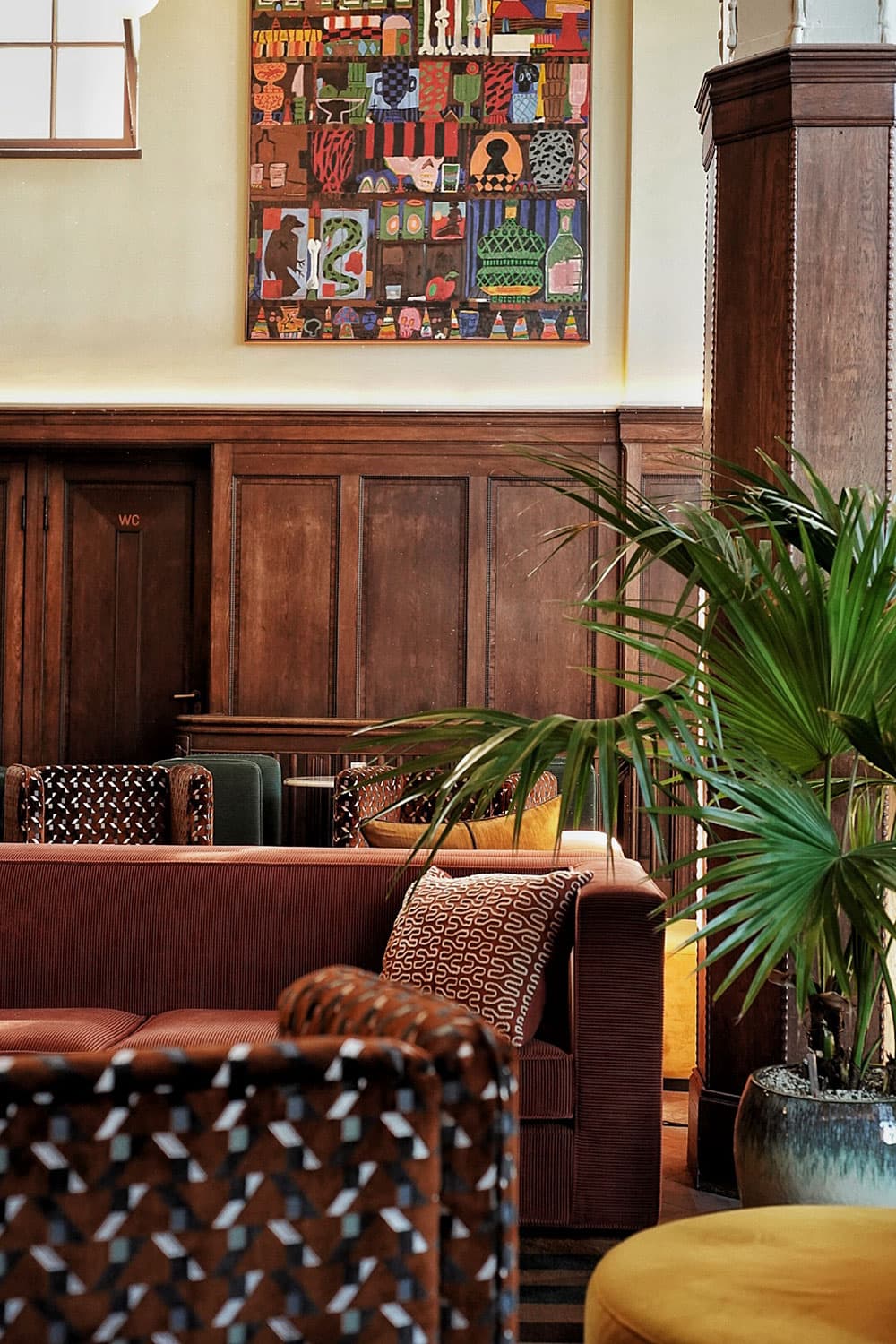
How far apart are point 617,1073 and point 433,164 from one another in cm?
571

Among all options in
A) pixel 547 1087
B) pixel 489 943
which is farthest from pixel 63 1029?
pixel 547 1087

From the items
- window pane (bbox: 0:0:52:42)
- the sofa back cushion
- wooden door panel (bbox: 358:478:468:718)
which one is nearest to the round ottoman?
the sofa back cushion

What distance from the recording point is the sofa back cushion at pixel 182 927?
3.17m

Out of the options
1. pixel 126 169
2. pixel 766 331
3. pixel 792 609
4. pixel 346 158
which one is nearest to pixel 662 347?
pixel 346 158

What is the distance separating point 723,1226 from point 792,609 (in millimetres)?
963

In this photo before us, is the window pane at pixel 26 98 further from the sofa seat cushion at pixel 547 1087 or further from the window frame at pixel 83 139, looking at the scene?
the sofa seat cushion at pixel 547 1087

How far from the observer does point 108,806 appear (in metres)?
4.39

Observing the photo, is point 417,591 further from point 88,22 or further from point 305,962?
point 305,962

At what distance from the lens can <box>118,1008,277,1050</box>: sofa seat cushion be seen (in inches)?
109

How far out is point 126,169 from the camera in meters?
7.50

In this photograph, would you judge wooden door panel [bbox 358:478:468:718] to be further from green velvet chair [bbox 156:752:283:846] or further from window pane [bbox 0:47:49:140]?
window pane [bbox 0:47:49:140]

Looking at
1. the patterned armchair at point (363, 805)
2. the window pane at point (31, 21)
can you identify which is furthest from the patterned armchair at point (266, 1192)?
the window pane at point (31, 21)

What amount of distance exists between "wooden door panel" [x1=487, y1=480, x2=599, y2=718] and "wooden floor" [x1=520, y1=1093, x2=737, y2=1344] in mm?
3859

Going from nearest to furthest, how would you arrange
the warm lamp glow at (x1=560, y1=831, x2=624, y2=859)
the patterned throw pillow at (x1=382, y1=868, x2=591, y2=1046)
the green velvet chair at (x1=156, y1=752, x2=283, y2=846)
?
the patterned throw pillow at (x1=382, y1=868, x2=591, y2=1046) < the warm lamp glow at (x1=560, y1=831, x2=624, y2=859) < the green velvet chair at (x1=156, y1=752, x2=283, y2=846)
